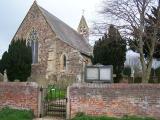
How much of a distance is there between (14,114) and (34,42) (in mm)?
25926

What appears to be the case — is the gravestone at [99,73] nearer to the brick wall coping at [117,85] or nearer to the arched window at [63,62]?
the brick wall coping at [117,85]

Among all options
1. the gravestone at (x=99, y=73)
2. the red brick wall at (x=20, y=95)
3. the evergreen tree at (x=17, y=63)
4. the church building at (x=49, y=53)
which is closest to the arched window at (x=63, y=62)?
the church building at (x=49, y=53)

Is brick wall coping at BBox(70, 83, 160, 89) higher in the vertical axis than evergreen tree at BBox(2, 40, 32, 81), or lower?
lower

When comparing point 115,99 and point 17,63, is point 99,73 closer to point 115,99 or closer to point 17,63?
point 115,99

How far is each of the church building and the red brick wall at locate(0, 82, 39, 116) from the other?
21576mm

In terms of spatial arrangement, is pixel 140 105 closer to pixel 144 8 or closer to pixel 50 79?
pixel 144 8

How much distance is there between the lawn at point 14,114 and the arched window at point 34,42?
2442 centimetres

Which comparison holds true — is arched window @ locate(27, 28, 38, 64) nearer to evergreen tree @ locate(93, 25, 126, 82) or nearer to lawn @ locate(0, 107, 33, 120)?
evergreen tree @ locate(93, 25, 126, 82)

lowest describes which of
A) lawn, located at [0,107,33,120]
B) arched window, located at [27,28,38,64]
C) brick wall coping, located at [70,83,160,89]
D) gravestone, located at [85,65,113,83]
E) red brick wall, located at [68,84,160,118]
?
lawn, located at [0,107,33,120]

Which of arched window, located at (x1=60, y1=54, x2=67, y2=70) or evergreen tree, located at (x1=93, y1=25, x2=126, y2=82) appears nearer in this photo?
evergreen tree, located at (x1=93, y1=25, x2=126, y2=82)

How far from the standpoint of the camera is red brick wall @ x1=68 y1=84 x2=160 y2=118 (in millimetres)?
16328

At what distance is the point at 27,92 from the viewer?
58.7 feet

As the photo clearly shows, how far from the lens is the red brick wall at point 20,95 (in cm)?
1780

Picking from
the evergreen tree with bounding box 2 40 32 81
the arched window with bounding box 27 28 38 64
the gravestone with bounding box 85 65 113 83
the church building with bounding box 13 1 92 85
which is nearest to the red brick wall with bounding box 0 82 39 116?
the gravestone with bounding box 85 65 113 83
